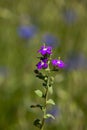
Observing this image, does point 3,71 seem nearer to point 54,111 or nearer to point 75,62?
point 75,62

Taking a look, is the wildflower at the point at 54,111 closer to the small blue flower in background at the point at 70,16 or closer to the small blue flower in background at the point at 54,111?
the small blue flower in background at the point at 54,111

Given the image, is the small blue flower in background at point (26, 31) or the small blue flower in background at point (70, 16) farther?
the small blue flower in background at point (26, 31)

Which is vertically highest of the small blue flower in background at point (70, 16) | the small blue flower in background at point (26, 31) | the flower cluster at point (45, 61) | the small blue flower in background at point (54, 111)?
the small blue flower in background at point (70, 16)

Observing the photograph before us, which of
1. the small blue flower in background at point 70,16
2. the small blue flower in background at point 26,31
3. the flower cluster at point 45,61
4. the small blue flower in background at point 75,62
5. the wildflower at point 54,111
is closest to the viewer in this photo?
the flower cluster at point 45,61

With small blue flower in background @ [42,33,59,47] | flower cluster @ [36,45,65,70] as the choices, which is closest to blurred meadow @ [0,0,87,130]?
small blue flower in background @ [42,33,59,47]

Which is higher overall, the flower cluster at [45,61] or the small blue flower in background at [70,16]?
the small blue flower in background at [70,16]

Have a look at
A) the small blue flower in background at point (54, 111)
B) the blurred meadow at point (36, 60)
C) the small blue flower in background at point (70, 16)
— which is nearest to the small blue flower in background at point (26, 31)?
the blurred meadow at point (36, 60)

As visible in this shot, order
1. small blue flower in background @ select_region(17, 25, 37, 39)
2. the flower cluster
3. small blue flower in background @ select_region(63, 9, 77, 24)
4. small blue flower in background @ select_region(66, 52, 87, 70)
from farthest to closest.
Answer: small blue flower in background @ select_region(17, 25, 37, 39) < small blue flower in background @ select_region(63, 9, 77, 24) < small blue flower in background @ select_region(66, 52, 87, 70) < the flower cluster

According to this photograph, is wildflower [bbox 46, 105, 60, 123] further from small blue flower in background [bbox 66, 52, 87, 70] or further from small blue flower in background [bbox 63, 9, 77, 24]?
small blue flower in background [bbox 63, 9, 77, 24]
